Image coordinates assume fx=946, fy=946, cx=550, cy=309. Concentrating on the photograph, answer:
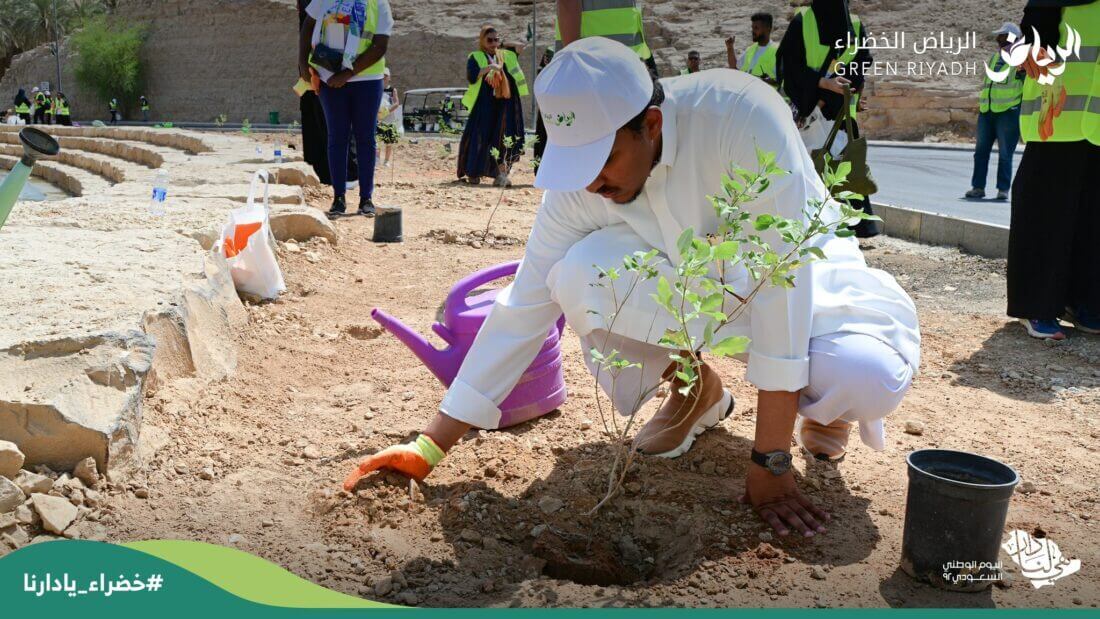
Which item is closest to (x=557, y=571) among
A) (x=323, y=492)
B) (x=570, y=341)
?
(x=323, y=492)

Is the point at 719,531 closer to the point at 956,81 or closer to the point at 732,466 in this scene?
the point at 732,466

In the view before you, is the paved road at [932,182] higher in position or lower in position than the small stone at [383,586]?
higher

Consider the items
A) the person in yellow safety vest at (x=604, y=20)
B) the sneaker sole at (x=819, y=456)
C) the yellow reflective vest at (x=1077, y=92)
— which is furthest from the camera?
the person in yellow safety vest at (x=604, y=20)

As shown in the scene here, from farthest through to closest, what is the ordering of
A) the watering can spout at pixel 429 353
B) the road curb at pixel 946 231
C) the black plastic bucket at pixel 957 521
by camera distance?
the road curb at pixel 946 231
the watering can spout at pixel 429 353
the black plastic bucket at pixel 957 521

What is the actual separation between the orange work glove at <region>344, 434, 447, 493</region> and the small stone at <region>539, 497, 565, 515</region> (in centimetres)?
26

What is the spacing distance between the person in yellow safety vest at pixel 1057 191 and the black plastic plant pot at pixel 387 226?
3.07 metres

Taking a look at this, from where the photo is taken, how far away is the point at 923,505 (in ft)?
5.81

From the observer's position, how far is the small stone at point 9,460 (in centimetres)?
197

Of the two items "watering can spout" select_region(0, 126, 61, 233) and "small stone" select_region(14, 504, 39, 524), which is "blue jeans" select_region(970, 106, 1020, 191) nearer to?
"watering can spout" select_region(0, 126, 61, 233)

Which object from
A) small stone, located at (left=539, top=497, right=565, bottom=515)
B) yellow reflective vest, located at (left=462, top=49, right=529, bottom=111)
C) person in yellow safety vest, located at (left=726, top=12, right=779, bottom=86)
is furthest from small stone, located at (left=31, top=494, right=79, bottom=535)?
person in yellow safety vest, located at (left=726, top=12, right=779, bottom=86)

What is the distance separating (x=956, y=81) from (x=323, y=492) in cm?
2009

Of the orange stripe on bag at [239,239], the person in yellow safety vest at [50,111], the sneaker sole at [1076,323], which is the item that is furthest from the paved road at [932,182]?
the person in yellow safety vest at [50,111]

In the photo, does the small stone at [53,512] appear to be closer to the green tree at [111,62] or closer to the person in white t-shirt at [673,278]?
the person in white t-shirt at [673,278]

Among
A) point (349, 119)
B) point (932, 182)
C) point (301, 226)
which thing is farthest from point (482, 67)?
point (932, 182)
